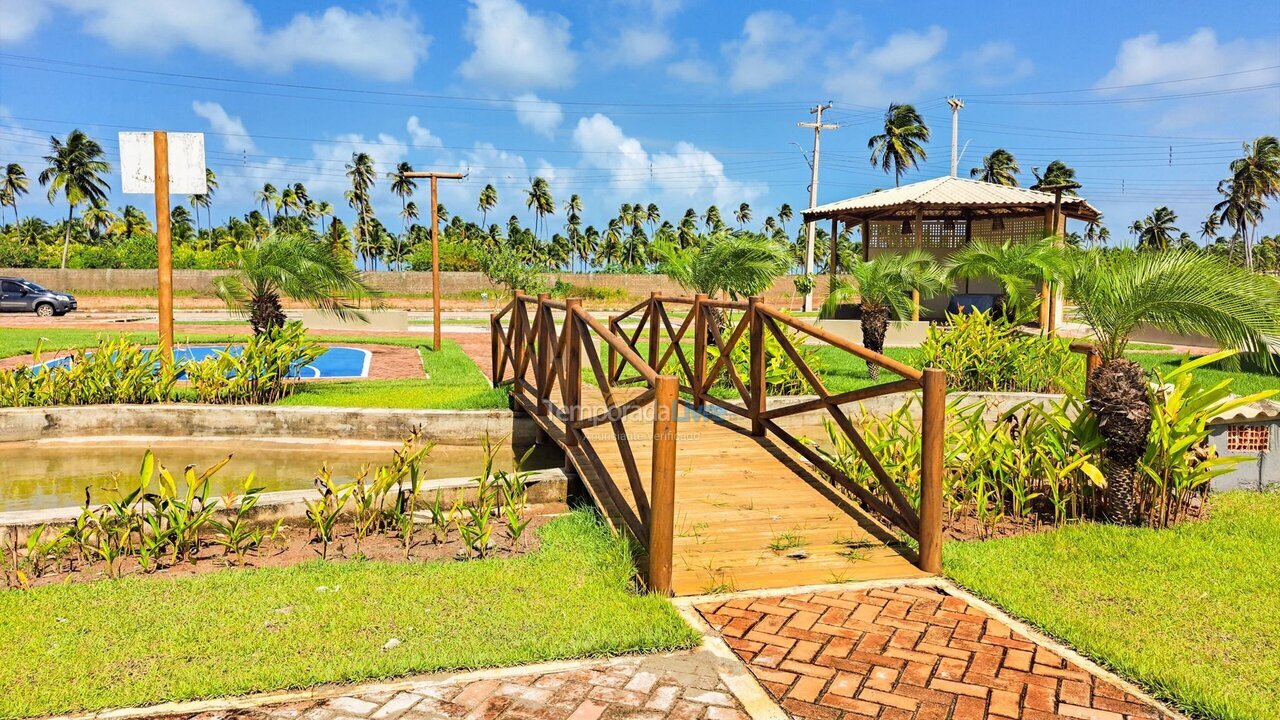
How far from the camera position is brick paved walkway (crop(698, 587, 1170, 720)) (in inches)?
117

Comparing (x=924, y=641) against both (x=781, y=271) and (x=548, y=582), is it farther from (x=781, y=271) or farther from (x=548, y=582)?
(x=781, y=271)

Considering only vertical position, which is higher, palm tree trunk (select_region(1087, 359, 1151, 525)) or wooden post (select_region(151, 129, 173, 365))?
wooden post (select_region(151, 129, 173, 365))

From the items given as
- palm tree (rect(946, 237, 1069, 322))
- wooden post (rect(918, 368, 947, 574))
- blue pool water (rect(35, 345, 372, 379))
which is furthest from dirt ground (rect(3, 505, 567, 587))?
palm tree (rect(946, 237, 1069, 322))

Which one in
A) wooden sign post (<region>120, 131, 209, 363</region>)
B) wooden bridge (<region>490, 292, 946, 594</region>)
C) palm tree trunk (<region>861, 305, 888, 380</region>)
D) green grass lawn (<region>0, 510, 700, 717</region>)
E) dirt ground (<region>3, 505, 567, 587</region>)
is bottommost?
dirt ground (<region>3, 505, 567, 587</region>)

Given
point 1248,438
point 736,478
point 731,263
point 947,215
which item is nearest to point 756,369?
point 736,478

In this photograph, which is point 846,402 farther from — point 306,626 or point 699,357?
point 306,626

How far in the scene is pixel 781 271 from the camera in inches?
518

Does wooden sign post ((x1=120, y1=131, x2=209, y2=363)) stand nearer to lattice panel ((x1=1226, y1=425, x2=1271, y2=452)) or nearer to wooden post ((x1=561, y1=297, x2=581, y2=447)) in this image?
wooden post ((x1=561, y1=297, x2=581, y2=447))

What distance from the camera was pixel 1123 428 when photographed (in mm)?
5191

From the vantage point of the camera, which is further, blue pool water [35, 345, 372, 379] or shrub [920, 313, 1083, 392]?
blue pool water [35, 345, 372, 379]

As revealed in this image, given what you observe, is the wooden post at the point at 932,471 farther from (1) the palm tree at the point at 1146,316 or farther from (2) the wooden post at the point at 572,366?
(2) the wooden post at the point at 572,366

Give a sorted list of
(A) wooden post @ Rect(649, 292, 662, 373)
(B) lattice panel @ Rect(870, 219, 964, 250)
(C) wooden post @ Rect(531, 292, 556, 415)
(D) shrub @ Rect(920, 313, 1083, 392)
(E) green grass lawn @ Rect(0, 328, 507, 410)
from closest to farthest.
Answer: (C) wooden post @ Rect(531, 292, 556, 415) < (A) wooden post @ Rect(649, 292, 662, 373) < (E) green grass lawn @ Rect(0, 328, 507, 410) < (D) shrub @ Rect(920, 313, 1083, 392) < (B) lattice panel @ Rect(870, 219, 964, 250)

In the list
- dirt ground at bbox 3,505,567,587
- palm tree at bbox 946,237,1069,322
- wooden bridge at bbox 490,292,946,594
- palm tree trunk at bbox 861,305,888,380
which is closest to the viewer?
wooden bridge at bbox 490,292,946,594

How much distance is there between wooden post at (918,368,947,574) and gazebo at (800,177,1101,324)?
21322 millimetres
